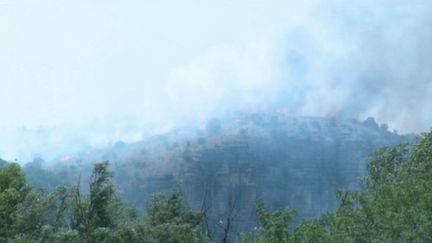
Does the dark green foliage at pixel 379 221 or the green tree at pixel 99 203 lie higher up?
the green tree at pixel 99 203

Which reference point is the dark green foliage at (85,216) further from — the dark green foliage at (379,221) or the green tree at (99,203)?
the dark green foliage at (379,221)

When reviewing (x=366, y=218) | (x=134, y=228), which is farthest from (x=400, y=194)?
(x=134, y=228)

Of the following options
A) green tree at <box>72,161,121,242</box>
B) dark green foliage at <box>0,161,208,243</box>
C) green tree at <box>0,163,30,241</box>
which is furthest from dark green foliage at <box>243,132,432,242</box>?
green tree at <box>72,161,121,242</box>

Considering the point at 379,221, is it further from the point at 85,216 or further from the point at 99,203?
the point at 99,203

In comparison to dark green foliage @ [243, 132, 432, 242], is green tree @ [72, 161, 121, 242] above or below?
above

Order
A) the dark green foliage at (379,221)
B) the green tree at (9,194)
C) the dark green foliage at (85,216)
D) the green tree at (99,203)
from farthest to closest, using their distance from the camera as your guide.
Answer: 1. the green tree at (99,203)
2. the dark green foliage at (85,216)
3. the green tree at (9,194)
4. the dark green foliage at (379,221)

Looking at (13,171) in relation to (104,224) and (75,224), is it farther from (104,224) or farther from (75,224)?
(104,224)

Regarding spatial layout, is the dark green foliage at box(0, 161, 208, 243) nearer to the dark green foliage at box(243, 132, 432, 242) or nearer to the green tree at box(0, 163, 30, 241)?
the green tree at box(0, 163, 30, 241)

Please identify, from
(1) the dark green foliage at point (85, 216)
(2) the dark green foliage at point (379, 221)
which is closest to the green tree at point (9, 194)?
(1) the dark green foliage at point (85, 216)

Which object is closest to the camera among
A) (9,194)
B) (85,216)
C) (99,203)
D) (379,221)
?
(9,194)

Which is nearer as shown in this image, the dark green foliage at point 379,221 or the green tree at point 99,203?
the dark green foliage at point 379,221

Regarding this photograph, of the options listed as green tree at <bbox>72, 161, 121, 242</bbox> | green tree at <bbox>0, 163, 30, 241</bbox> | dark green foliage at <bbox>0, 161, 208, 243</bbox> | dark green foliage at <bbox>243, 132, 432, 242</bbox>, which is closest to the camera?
dark green foliage at <bbox>243, 132, 432, 242</bbox>

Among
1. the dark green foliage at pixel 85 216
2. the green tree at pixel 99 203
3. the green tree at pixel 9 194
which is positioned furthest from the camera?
the green tree at pixel 99 203

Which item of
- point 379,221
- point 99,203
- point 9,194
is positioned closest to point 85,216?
point 99,203
